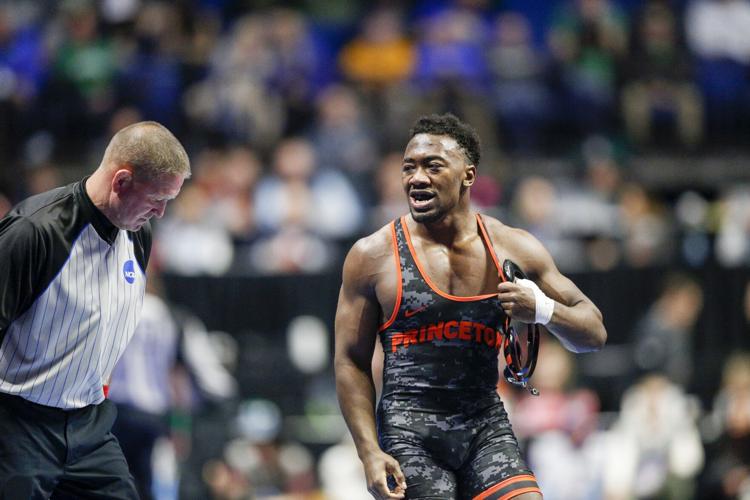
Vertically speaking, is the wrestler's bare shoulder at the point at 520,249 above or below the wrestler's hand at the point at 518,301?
above

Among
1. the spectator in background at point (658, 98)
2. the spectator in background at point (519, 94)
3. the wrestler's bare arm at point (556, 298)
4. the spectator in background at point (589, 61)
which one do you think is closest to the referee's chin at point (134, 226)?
the wrestler's bare arm at point (556, 298)

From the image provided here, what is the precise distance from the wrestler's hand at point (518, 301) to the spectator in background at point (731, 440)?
5.22m

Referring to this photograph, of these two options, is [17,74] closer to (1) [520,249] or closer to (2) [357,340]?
(2) [357,340]

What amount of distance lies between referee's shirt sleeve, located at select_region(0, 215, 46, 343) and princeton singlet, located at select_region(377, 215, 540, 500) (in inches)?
62.4

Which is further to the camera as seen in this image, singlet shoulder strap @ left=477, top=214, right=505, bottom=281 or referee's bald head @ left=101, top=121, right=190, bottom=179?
singlet shoulder strap @ left=477, top=214, right=505, bottom=281

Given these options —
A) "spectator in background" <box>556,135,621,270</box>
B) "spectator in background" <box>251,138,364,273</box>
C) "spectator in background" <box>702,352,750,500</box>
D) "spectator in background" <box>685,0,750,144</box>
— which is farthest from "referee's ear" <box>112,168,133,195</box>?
"spectator in background" <box>685,0,750,144</box>

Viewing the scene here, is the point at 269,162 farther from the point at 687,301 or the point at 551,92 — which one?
the point at 687,301

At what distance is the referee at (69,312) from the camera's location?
4984 millimetres

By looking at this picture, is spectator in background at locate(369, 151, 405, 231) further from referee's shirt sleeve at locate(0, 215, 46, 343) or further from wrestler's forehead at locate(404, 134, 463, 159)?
referee's shirt sleeve at locate(0, 215, 46, 343)

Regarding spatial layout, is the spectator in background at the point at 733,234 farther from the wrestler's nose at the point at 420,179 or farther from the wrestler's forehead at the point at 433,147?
the wrestler's nose at the point at 420,179

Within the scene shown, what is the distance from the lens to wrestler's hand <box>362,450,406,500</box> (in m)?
5.19

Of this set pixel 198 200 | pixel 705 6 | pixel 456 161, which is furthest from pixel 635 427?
pixel 705 6

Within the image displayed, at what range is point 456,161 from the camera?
5523 millimetres

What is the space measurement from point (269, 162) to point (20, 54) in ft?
11.9
